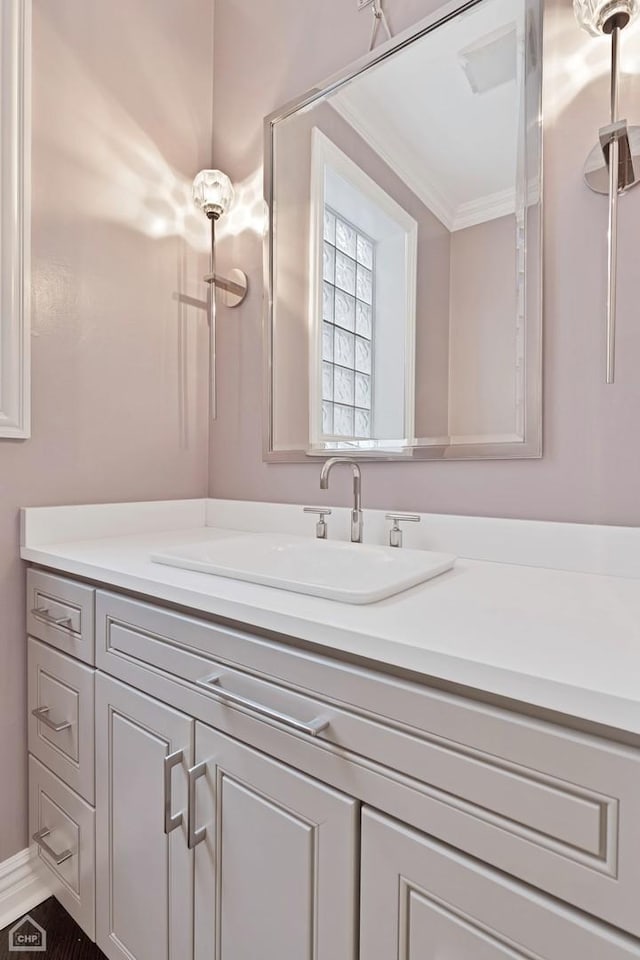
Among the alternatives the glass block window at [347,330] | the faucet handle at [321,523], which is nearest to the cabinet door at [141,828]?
the faucet handle at [321,523]

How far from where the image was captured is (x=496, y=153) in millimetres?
1139

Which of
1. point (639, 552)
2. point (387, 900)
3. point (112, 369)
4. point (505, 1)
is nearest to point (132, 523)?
point (112, 369)

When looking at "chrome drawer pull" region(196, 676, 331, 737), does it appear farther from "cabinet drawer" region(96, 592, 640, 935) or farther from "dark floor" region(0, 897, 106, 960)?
"dark floor" region(0, 897, 106, 960)

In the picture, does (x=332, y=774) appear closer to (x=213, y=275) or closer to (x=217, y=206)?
(x=213, y=275)

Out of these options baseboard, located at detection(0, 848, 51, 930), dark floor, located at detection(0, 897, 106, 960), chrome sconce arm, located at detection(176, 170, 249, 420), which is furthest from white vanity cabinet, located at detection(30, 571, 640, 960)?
chrome sconce arm, located at detection(176, 170, 249, 420)

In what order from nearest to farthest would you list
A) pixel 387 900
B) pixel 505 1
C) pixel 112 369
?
pixel 387 900, pixel 505 1, pixel 112 369

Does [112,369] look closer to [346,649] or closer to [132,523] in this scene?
[132,523]

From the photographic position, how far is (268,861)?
2.45 feet

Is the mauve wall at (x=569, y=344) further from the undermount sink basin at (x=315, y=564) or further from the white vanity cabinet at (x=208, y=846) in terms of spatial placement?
the white vanity cabinet at (x=208, y=846)

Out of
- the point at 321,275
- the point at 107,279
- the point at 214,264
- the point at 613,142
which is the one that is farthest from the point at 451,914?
the point at 214,264

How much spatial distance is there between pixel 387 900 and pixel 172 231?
1782 mm

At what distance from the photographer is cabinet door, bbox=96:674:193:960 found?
893 millimetres

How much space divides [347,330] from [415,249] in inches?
10.5

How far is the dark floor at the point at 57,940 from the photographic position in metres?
1.16
